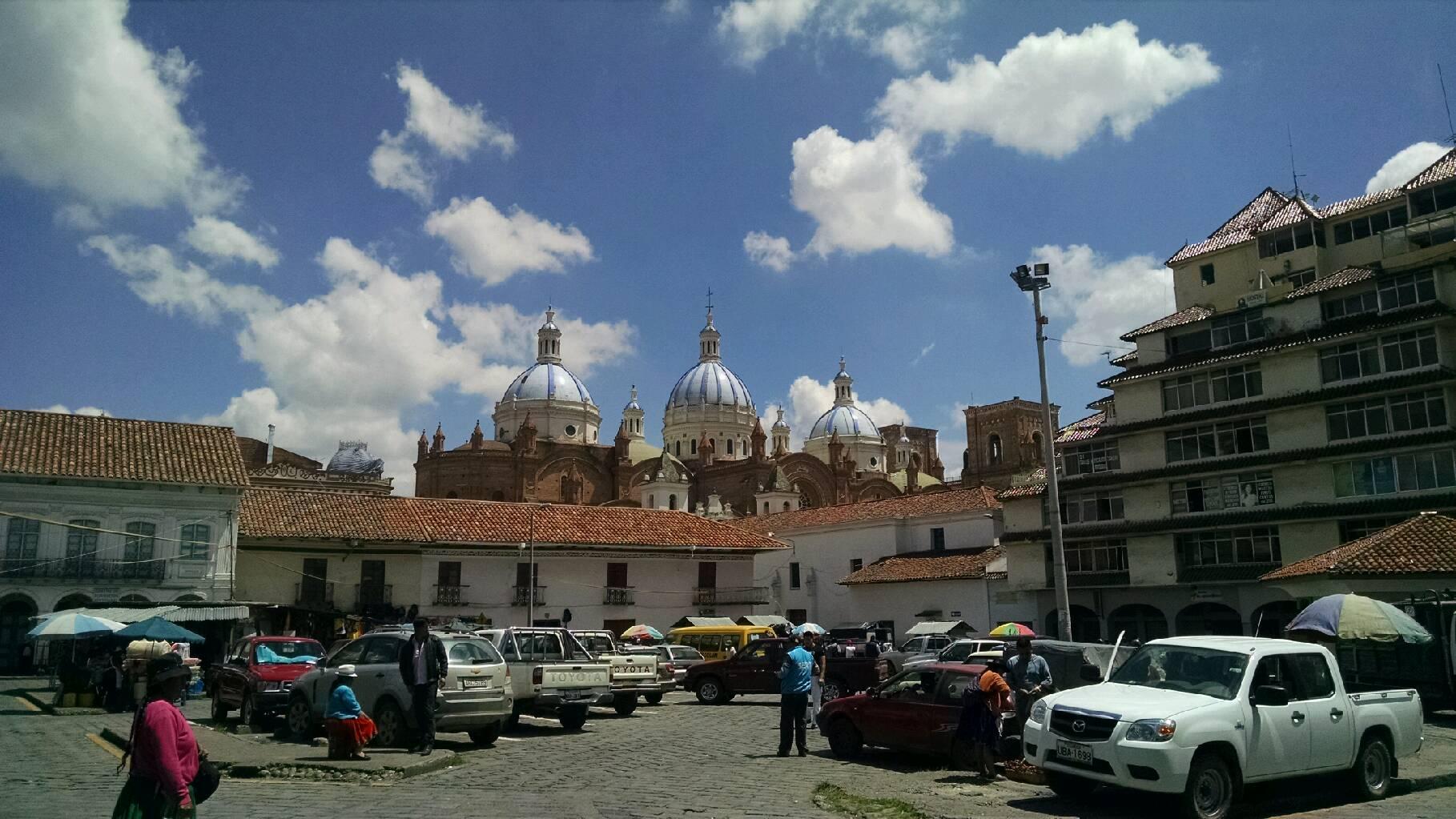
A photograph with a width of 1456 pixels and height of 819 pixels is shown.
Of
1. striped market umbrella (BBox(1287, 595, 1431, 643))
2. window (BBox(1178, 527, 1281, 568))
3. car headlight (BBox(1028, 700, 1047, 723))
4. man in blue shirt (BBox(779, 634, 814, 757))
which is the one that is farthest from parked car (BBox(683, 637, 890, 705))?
window (BBox(1178, 527, 1281, 568))

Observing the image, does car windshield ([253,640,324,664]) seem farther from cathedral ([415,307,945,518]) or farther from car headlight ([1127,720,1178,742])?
cathedral ([415,307,945,518])

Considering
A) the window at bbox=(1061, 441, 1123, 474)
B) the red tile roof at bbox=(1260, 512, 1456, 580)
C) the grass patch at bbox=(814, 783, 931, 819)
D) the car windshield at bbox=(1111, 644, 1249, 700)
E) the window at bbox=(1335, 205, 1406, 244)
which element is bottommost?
the grass patch at bbox=(814, 783, 931, 819)

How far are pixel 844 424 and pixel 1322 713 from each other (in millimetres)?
86139

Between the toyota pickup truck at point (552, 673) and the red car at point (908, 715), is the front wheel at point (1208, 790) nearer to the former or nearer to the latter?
the red car at point (908, 715)

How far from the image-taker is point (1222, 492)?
3584cm

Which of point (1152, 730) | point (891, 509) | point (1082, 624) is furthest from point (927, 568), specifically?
point (1152, 730)

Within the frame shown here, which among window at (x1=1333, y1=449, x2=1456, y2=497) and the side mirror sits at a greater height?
window at (x1=1333, y1=449, x2=1456, y2=497)

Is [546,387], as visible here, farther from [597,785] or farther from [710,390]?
[597,785]

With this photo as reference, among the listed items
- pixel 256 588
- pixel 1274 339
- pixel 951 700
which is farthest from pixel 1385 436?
pixel 256 588

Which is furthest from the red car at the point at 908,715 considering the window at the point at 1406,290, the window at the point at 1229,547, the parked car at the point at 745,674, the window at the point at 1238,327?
the window at the point at 1238,327

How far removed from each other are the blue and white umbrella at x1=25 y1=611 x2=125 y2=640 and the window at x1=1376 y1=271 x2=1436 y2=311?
122 ft

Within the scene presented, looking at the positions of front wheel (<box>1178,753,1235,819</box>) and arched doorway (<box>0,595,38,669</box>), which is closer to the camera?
front wheel (<box>1178,753,1235,819</box>)

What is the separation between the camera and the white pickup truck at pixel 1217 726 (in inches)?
375

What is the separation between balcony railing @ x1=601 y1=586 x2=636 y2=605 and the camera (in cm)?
4044
